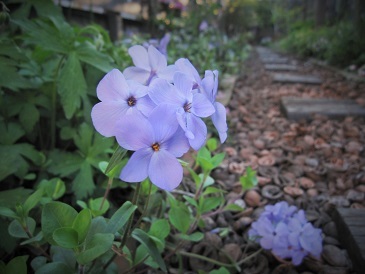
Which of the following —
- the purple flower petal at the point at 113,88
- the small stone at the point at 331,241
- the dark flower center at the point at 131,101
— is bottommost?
the small stone at the point at 331,241

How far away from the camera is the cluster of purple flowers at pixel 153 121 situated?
536 mm

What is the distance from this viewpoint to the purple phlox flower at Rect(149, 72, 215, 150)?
0.55 m

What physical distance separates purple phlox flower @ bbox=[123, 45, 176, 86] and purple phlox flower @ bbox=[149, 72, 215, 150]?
5.9 inches

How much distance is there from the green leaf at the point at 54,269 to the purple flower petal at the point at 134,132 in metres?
0.35

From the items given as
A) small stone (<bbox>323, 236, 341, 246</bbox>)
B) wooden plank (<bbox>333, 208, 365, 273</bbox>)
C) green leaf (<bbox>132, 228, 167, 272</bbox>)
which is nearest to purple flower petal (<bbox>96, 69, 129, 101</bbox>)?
green leaf (<bbox>132, 228, 167, 272</bbox>)

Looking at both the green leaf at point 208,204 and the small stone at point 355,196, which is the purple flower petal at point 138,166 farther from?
the small stone at point 355,196

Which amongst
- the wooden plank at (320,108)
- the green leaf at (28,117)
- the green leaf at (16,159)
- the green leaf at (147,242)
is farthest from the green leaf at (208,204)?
the wooden plank at (320,108)

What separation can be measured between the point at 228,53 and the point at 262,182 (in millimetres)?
3785

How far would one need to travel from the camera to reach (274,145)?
208 centimetres

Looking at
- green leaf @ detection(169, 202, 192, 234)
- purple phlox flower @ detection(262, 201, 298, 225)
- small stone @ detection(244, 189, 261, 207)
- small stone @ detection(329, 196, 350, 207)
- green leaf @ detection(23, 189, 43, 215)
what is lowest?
small stone @ detection(329, 196, 350, 207)

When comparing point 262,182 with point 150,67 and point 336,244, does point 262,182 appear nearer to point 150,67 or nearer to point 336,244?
point 336,244

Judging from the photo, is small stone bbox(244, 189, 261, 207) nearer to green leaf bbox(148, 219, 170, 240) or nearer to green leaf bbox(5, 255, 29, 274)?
green leaf bbox(148, 219, 170, 240)

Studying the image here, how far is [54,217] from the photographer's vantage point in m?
0.63

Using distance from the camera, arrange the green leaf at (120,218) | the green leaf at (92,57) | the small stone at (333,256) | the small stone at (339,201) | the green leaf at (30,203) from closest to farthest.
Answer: the green leaf at (120,218)
the green leaf at (30,203)
the small stone at (333,256)
the green leaf at (92,57)
the small stone at (339,201)
